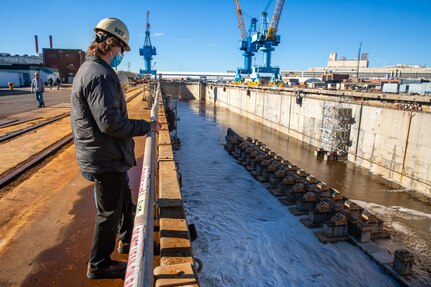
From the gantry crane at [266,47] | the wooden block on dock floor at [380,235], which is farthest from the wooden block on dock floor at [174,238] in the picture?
the gantry crane at [266,47]

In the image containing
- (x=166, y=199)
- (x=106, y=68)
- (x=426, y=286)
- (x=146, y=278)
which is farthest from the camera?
(x=426, y=286)

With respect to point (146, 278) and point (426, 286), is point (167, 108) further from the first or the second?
point (146, 278)

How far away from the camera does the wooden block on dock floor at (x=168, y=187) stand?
3495 mm

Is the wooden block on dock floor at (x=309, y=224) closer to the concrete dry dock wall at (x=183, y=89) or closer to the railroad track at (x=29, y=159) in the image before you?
the railroad track at (x=29, y=159)

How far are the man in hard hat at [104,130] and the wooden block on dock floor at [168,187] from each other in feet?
2.37

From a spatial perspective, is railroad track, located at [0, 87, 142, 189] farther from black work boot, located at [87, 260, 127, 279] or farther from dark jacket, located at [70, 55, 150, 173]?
dark jacket, located at [70, 55, 150, 173]

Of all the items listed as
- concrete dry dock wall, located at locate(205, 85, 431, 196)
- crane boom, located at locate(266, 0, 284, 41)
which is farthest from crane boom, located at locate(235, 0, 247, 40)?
concrete dry dock wall, located at locate(205, 85, 431, 196)

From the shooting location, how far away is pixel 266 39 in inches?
2181

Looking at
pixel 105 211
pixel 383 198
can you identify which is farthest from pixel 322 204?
pixel 105 211

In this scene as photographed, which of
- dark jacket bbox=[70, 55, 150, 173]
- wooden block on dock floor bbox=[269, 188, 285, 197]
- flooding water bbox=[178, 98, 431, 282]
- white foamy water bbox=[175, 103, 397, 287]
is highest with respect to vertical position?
dark jacket bbox=[70, 55, 150, 173]

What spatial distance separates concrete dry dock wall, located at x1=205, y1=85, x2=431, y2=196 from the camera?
1196 cm

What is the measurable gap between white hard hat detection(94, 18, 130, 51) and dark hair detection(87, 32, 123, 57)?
0.04 metres

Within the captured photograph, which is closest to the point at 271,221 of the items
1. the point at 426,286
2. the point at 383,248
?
the point at 383,248

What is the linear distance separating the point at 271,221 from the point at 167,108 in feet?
29.7
